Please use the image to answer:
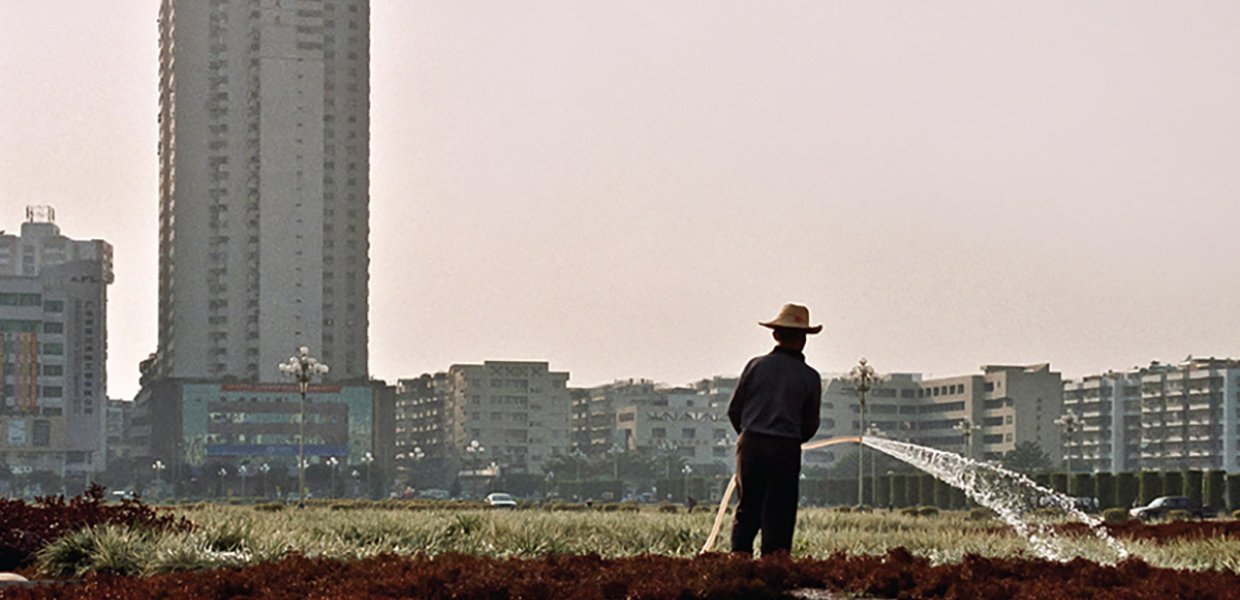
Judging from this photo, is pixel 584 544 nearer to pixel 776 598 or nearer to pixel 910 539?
pixel 910 539

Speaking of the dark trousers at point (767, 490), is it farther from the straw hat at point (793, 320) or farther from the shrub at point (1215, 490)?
the shrub at point (1215, 490)

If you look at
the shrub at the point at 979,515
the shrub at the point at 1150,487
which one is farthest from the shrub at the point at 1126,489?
the shrub at the point at 979,515

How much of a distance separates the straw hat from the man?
1 centimetres

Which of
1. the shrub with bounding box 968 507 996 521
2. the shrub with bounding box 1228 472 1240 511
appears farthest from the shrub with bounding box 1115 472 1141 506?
the shrub with bounding box 968 507 996 521

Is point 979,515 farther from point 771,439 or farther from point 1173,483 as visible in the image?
point 771,439

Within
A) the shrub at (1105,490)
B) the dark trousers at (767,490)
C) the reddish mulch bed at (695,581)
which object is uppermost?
the dark trousers at (767,490)

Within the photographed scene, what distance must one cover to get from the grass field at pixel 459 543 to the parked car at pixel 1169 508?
48464mm

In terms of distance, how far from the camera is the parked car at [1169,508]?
74875 millimetres

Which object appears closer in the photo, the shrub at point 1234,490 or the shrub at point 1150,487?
the shrub at point 1234,490

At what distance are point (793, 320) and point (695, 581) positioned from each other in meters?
4.21

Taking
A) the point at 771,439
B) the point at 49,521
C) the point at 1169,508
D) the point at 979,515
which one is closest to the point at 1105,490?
the point at 1169,508

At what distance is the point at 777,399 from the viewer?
50.7ft

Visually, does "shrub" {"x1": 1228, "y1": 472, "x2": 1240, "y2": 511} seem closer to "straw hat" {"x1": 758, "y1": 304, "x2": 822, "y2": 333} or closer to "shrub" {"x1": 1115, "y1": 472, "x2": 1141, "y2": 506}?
"shrub" {"x1": 1115, "y1": 472, "x2": 1141, "y2": 506}

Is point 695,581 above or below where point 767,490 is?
below
